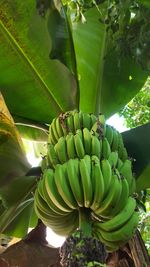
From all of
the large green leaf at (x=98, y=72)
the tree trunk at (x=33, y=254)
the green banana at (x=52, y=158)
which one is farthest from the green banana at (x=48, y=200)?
the large green leaf at (x=98, y=72)

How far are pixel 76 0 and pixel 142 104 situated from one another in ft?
7.22

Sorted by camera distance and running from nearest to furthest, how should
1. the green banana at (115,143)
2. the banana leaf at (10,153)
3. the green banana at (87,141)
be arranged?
the green banana at (87,141)
the green banana at (115,143)
the banana leaf at (10,153)

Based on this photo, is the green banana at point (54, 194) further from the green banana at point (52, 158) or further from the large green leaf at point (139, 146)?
the large green leaf at point (139, 146)

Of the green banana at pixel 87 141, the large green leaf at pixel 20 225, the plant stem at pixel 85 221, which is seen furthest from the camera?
the large green leaf at pixel 20 225

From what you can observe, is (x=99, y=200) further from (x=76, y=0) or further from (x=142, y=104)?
(x=142, y=104)

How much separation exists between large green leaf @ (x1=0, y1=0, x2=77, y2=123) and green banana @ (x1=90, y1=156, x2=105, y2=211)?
2.93 ft

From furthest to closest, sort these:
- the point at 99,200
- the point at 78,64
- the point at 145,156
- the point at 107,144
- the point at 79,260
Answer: the point at 78,64, the point at 145,156, the point at 107,144, the point at 99,200, the point at 79,260

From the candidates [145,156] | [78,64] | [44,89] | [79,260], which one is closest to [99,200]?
[79,260]

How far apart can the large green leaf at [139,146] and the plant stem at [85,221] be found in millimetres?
495

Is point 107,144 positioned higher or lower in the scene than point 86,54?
lower

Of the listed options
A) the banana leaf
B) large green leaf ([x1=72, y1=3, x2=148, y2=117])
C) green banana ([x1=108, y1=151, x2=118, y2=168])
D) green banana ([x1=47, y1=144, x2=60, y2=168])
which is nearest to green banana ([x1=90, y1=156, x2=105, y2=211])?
green banana ([x1=108, y1=151, x2=118, y2=168])

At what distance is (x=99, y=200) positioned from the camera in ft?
5.33

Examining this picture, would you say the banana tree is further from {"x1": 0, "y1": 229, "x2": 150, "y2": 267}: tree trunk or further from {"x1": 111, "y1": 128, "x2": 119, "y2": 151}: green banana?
{"x1": 0, "y1": 229, "x2": 150, "y2": 267}: tree trunk

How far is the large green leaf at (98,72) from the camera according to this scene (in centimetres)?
265
